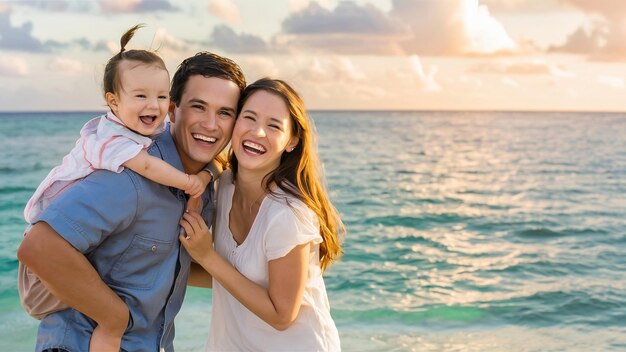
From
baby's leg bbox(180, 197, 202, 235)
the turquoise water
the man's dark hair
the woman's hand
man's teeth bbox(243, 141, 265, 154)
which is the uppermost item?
the man's dark hair

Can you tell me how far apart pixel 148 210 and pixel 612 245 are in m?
11.0

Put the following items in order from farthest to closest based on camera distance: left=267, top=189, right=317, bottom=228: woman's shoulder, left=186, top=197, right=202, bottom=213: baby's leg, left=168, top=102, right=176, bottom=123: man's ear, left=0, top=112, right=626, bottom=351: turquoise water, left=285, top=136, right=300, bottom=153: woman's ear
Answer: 1. left=0, top=112, right=626, bottom=351: turquoise water
2. left=285, top=136, right=300, bottom=153: woman's ear
3. left=168, top=102, right=176, bottom=123: man's ear
4. left=267, top=189, right=317, bottom=228: woman's shoulder
5. left=186, top=197, right=202, bottom=213: baby's leg

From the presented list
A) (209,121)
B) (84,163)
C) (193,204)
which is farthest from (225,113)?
(84,163)

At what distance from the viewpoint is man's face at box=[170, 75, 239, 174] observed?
329 cm

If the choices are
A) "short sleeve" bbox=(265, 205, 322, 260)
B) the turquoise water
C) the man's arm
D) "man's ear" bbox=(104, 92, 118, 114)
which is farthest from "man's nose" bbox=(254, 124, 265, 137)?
the turquoise water

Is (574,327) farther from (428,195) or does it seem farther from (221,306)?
(428,195)

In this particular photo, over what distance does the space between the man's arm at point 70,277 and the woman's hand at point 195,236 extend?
14.0 inches

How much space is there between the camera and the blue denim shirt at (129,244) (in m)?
2.77

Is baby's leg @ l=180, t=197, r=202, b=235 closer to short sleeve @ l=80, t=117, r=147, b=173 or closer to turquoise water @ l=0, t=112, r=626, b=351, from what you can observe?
short sleeve @ l=80, t=117, r=147, b=173

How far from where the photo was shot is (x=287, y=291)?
3227mm

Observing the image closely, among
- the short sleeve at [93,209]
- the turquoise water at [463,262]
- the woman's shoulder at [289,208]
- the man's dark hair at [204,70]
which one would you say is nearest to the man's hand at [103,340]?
the short sleeve at [93,209]

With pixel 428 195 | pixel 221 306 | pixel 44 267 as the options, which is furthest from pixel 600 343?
pixel 428 195

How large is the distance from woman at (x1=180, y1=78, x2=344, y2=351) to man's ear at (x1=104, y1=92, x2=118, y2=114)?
1.70ft

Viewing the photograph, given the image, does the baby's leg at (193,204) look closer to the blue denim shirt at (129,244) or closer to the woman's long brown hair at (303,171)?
the blue denim shirt at (129,244)
